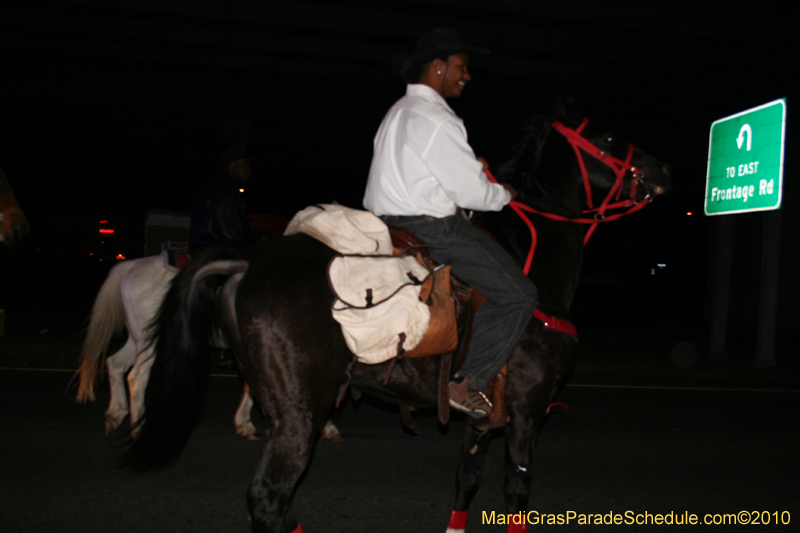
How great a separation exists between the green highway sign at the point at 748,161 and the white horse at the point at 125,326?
29.1ft

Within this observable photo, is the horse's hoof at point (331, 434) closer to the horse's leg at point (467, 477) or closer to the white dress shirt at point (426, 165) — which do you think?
the horse's leg at point (467, 477)

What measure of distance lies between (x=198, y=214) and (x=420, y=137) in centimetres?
354

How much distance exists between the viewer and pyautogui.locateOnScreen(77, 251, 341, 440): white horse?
5250 mm

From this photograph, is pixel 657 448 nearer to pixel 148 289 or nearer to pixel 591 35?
pixel 148 289

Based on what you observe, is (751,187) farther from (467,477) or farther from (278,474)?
(278,474)

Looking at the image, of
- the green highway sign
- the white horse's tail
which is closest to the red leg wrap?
the white horse's tail

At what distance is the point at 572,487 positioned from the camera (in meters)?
4.54

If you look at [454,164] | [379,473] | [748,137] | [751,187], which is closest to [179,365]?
[454,164]

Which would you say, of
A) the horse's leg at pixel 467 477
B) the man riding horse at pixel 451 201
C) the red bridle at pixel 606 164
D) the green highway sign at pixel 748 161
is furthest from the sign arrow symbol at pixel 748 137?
the horse's leg at pixel 467 477

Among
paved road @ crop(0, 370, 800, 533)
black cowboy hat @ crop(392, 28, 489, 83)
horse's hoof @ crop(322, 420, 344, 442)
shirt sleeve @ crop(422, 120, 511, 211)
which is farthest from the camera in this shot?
horse's hoof @ crop(322, 420, 344, 442)

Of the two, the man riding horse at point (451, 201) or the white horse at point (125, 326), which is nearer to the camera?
the man riding horse at point (451, 201)

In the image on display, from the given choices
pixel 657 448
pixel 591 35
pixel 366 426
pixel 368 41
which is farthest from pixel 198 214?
pixel 591 35

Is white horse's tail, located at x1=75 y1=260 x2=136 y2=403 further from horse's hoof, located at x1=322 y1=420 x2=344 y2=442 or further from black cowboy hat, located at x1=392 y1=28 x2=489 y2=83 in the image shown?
black cowboy hat, located at x1=392 y1=28 x2=489 y2=83

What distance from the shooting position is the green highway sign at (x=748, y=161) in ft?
33.0
